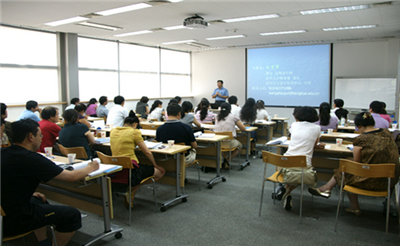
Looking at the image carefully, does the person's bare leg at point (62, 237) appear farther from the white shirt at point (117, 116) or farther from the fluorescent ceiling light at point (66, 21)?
the fluorescent ceiling light at point (66, 21)

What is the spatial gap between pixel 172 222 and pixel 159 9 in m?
4.22

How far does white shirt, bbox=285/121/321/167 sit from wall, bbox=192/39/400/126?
7426 mm

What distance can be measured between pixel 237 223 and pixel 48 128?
2832 millimetres

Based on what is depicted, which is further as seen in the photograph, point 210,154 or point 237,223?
point 210,154

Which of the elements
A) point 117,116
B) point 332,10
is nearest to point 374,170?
point 332,10

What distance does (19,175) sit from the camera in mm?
2021

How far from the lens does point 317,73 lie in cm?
1020

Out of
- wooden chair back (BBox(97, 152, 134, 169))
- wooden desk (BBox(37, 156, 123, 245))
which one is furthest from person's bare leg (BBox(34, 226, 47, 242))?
wooden chair back (BBox(97, 152, 134, 169))

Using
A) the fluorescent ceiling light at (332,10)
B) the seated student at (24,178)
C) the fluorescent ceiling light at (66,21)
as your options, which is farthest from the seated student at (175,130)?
the fluorescent ceiling light at (66,21)

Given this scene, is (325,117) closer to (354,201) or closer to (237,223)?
(354,201)

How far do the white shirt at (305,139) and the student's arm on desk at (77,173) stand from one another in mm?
2243

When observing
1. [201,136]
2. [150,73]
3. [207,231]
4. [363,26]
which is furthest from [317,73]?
[207,231]

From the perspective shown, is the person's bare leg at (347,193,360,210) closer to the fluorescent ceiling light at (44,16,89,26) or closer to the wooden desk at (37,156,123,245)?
Answer: the wooden desk at (37,156,123,245)

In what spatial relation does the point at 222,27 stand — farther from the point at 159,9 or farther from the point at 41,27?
the point at 41,27
